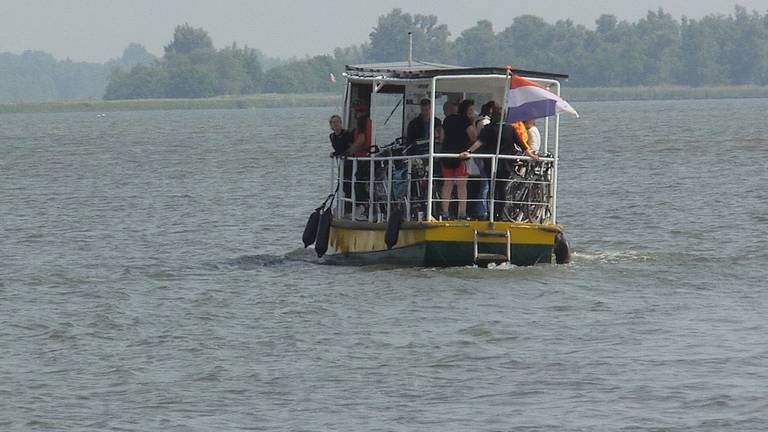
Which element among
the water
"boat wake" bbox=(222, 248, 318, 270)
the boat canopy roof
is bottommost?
"boat wake" bbox=(222, 248, 318, 270)

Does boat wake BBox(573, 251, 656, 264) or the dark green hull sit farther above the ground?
the dark green hull

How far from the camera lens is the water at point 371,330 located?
1423 cm

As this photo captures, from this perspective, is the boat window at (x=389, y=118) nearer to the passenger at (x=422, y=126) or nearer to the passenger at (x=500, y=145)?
the passenger at (x=422, y=126)

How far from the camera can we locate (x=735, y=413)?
13.9 metres

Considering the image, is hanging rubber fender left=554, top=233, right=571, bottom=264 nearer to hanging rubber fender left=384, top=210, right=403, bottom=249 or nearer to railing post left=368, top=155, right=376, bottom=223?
hanging rubber fender left=384, top=210, right=403, bottom=249

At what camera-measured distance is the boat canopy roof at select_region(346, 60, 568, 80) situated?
69.8ft

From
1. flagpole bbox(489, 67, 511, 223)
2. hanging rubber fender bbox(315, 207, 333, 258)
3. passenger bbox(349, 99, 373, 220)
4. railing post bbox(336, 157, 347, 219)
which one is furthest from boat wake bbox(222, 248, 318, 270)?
flagpole bbox(489, 67, 511, 223)

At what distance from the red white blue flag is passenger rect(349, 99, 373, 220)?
2.48m

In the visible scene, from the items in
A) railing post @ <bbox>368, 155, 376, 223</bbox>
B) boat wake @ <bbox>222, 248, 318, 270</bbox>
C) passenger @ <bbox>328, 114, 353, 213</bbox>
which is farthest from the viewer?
boat wake @ <bbox>222, 248, 318, 270</bbox>

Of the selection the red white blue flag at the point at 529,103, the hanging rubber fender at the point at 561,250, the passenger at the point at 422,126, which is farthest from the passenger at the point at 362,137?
the hanging rubber fender at the point at 561,250

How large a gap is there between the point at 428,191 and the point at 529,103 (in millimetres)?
1571

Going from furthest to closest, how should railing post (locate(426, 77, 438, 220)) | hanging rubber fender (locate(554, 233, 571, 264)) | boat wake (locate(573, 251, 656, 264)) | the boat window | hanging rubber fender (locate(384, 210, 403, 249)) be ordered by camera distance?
boat wake (locate(573, 251, 656, 264)) < the boat window < hanging rubber fender (locate(554, 233, 571, 264)) < hanging rubber fender (locate(384, 210, 403, 249)) < railing post (locate(426, 77, 438, 220))

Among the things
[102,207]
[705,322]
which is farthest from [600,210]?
[705,322]

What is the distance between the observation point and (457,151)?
2128cm
